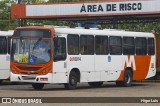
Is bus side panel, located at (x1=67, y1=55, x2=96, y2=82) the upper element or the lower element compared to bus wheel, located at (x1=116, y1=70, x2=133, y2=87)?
upper

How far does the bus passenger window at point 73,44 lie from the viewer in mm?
27156

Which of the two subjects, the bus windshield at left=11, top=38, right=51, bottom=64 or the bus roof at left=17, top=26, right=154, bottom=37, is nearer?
the bus windshield at left=11, top=38, right=51, bottom=64

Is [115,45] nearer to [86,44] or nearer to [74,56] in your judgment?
[86,44]

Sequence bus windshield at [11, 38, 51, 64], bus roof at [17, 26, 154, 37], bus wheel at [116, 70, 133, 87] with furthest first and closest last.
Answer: bus wheel at [116, 70, 133, 87] < bus roof at [17, 26, 154, 37] < bus windshield at [11, 38, 51, 64]

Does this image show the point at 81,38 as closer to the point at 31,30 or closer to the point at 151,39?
the point at 31,30

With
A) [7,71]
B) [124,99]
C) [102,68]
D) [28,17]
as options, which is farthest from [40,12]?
[124,99]

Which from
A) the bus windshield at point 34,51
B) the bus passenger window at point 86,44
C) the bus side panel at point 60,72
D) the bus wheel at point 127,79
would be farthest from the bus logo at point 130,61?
the bus windshield at point 34,51

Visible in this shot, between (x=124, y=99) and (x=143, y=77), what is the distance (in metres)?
12.0

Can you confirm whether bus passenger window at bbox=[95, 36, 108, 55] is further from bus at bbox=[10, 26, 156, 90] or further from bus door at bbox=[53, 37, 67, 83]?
bus door at bbox=[53, 37, 67, 83]

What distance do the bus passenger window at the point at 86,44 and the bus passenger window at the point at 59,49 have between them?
1518mm

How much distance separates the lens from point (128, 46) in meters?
31.7

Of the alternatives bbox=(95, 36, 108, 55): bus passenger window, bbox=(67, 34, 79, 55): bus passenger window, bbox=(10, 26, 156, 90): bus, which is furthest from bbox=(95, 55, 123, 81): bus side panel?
bbox=(67, 34, 79, 55): bus passenger window

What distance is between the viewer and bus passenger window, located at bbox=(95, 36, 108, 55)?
29266mm

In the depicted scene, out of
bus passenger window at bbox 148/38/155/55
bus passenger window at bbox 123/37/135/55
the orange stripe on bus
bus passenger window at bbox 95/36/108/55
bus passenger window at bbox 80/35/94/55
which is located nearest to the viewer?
bus passenger window at bbox 80/35/94/55
